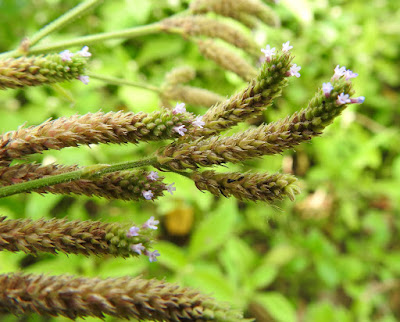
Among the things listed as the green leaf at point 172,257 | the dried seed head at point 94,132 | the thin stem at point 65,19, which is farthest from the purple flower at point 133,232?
the green leaf at point 172,257

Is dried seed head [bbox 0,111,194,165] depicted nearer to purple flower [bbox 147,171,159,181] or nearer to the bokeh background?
purple flower [bbox 147,171,159,181]

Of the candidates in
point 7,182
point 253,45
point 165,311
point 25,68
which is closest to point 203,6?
point 253,45

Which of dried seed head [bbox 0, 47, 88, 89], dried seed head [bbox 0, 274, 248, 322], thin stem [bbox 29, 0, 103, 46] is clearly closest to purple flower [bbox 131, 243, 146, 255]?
dried seed head [bbox 0, 274, 248, 322]

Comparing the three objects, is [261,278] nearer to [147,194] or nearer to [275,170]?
[275,170]

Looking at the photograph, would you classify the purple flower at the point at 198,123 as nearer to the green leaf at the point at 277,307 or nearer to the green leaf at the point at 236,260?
the green leaf at the point at 236,260

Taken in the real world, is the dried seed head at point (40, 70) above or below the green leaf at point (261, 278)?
above

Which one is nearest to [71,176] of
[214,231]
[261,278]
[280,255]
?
[214,231]
